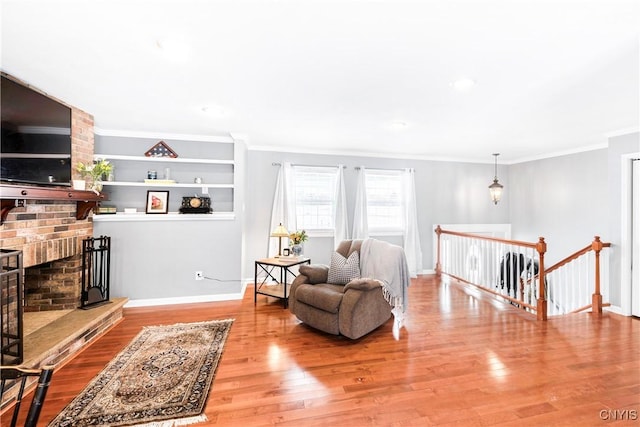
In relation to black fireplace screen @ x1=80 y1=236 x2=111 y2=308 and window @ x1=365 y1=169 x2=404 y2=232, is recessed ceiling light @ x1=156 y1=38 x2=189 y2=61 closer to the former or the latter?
black fireplace screen @ x1=80 y1=236 x2=111 y2=308

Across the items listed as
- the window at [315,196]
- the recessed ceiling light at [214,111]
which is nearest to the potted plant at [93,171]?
the recessed ceiling light at [214,111]

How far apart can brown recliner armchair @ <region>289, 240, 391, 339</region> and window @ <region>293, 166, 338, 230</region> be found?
6.03 ft

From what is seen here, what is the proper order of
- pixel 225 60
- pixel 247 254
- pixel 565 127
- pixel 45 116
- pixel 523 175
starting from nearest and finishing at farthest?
1. pixel 225 60
2. pixel 45 116
3. pixel 565 127
4. pixel 247 254
5. pixel 523 175

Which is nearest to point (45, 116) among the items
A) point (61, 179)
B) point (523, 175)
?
point (61, 179)

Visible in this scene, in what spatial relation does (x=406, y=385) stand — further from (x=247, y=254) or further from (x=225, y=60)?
(x=247, y=254)

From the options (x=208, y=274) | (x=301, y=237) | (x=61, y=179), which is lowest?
(x=208, y=274)

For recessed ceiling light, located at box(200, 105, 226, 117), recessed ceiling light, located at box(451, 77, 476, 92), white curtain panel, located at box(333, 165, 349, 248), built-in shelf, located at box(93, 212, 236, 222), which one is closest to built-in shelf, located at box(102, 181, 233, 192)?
built-in shelf, located at box(93, 212, 236, 222)

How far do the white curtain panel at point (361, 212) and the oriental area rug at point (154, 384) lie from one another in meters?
2.92

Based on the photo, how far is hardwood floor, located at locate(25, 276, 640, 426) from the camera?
6.09ft

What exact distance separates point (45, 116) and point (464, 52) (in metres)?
3.62

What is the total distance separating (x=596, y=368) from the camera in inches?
93.2

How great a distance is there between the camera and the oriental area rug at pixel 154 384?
5.98 ft

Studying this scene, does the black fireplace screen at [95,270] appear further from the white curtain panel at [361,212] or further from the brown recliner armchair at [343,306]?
the white curtain panel at [361,212]

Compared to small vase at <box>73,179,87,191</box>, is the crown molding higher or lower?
higher
